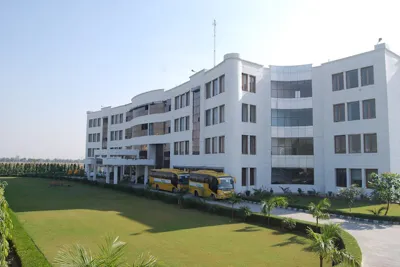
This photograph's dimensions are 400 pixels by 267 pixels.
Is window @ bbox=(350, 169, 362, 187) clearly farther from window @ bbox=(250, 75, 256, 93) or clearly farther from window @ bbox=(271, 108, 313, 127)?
window @ bbox=(250, 75, 256, 93)

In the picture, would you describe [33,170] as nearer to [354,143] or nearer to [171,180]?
[171,180]

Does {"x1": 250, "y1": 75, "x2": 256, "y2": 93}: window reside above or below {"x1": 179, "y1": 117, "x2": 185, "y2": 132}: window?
above

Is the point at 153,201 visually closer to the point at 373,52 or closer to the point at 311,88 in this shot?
the point at 311,88

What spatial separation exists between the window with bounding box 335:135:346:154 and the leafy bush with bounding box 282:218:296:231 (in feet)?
53.5

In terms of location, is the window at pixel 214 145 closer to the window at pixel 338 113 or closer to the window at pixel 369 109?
the window at pixel 338 113

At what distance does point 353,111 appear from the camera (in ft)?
94.0

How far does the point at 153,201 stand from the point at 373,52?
24233 mm

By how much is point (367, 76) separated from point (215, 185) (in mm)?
17344

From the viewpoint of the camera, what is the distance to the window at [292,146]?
32.3m

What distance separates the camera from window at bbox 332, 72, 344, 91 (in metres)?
29.8

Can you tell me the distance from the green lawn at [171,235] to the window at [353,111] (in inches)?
685

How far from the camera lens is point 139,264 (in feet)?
16.2

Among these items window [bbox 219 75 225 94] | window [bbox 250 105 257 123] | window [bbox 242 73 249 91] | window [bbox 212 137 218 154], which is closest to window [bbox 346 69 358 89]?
window [bbox 250 105 257 123]

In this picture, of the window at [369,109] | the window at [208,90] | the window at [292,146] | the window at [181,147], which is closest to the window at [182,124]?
the window at [181,147]
